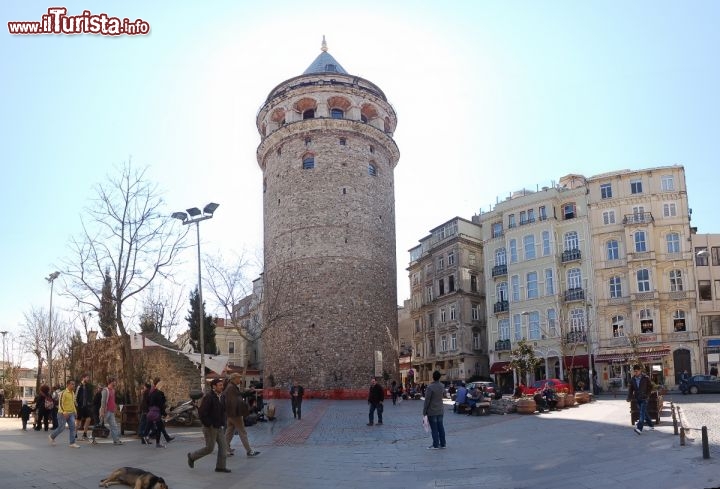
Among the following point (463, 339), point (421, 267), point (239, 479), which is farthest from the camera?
point (421, 267)

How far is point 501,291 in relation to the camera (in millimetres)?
51250

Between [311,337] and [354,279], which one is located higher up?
[354,279]

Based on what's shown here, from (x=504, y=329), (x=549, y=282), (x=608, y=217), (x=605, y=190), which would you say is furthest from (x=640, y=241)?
(x=504, y=329)

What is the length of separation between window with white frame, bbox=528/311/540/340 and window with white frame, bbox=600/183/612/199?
982cm

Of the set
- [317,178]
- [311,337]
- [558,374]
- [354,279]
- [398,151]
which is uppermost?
[398,151]

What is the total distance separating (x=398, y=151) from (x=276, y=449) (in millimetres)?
34521

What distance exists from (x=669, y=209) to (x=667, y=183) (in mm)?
1862

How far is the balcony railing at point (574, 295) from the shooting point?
4528 centimetres

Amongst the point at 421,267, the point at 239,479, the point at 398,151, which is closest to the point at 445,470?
the point at 239,479

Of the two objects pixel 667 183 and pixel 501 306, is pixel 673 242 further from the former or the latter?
pixel 501 306

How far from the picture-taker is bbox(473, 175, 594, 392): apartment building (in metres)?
45.4

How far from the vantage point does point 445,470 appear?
11.0m

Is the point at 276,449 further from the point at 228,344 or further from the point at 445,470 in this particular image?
the point at 228,344

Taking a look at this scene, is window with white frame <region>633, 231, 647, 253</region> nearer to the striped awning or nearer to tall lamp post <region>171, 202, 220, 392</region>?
the striped awning
